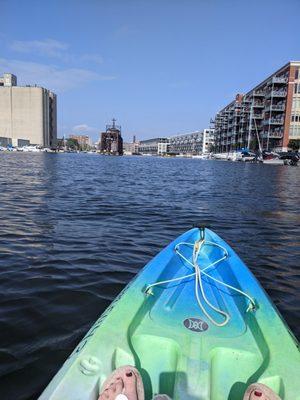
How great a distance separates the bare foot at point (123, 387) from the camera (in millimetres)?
2487

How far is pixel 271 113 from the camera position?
82.9 meters

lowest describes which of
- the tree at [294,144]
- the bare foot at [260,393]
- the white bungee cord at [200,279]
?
the bare foot at [260,393]

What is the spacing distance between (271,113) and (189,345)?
86.7 metres

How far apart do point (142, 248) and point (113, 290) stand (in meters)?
2.52

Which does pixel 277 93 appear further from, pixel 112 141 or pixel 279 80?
pixel 112 141

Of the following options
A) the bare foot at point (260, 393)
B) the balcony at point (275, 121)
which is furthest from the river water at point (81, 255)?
the balcony at point (275, 121)

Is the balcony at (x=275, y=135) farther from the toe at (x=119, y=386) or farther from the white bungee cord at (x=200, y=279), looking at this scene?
the toe at (x=119, y=386)

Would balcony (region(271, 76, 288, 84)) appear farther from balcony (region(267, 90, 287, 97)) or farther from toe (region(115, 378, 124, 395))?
toe (region(115, 378, 124, 395))

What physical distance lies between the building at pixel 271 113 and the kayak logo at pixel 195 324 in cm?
7834

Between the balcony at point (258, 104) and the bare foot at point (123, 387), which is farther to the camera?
the balcony at point (258, 104)

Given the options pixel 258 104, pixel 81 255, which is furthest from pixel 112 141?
pixel 81 255

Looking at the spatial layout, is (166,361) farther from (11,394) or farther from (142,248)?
(142,248)

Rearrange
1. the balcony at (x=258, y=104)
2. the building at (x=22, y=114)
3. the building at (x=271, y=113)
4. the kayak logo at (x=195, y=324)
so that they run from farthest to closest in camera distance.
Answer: the building at (x=22, y=114), the balcony at (x=258, y=104), the building at (x=271, y=113), the kayak logo at (x=195, y=324)

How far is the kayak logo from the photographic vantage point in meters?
3.54
